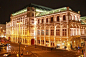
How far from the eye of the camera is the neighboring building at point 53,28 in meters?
33.1

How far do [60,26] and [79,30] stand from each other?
31.7ft

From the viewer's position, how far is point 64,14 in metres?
33.8

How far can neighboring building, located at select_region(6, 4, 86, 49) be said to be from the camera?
109ft

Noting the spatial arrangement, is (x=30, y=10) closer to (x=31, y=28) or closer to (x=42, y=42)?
(x=31, y=28)

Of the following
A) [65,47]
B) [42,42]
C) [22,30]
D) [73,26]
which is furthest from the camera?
[22,30]

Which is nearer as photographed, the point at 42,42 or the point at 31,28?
the point at 42,42

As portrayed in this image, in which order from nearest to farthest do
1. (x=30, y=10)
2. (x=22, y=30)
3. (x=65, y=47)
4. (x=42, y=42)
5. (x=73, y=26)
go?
(x=65, y=47) < (x=73, y=26) < (x=42, y=42) < (x=30, y=10) < (x=22, y=30)

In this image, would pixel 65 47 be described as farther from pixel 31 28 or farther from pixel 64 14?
pixel 31 28

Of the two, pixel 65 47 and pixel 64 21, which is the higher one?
pixel 64 21

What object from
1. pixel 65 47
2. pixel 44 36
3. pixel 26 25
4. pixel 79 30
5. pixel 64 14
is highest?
pixel 64 14

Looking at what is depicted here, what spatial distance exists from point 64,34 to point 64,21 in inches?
192

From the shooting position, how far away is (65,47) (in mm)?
32531

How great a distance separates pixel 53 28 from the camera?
3675 cm

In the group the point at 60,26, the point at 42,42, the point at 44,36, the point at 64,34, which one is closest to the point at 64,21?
the point at 60,26
